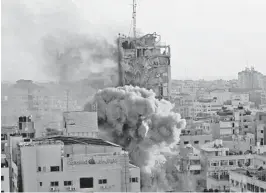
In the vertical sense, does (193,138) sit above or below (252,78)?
below

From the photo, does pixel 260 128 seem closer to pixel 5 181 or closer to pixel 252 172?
pixel 252 172

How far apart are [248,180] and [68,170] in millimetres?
3613

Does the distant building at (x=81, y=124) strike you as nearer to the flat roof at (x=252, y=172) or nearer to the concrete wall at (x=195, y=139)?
the flat roof at (x=252, y=172)

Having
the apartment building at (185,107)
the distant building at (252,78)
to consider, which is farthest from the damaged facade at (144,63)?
the distant building at (252,78)

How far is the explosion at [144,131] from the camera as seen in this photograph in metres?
18.3

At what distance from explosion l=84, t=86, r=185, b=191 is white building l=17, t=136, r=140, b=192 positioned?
430cm

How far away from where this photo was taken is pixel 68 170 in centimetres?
1326

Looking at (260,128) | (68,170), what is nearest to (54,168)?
(68,170)

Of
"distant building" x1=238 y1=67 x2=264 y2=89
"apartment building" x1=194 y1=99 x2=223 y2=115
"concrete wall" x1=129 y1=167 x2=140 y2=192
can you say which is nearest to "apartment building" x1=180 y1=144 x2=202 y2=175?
"concrete wall" x1=129 y1=167 x2=140 y2=192

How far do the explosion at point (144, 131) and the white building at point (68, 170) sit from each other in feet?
14.1

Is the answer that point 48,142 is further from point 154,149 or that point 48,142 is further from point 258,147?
point 258,147

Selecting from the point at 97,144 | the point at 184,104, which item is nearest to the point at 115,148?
the point at 97,144

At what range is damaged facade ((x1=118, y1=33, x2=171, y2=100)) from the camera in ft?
76.9

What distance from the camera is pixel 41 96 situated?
2655 centimetres
